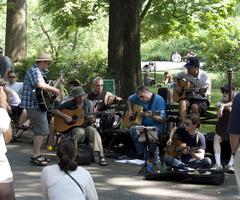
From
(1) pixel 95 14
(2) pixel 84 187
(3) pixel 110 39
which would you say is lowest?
(2) pixel 84 187

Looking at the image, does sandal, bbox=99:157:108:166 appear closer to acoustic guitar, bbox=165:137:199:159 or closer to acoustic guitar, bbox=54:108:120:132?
acoustic guitar, bbox=54:108:120:132

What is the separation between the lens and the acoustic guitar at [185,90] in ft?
33.3

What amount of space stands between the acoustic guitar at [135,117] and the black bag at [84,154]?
0.95m

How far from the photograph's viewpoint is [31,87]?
9.70 metres

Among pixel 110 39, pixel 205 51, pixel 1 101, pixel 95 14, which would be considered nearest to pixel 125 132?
pixel 110 39

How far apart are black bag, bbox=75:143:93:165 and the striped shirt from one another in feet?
3.39

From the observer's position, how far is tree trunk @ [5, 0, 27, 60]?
19.6 m

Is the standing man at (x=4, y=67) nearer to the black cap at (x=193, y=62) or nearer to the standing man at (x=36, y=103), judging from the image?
the standing man at (x=36, y=103)

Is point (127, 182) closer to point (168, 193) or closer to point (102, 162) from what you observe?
point (168, 193)

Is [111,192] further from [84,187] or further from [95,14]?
[95,14]

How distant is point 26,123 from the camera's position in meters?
12.3

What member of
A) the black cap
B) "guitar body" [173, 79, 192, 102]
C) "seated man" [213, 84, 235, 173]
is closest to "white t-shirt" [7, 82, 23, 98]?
"guitar body" [173, 79, 192, 102]

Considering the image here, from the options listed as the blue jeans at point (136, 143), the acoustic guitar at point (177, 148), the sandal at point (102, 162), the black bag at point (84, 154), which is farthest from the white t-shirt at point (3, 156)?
the blue jeans at point (136, 143)

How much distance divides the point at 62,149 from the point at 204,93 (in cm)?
605
